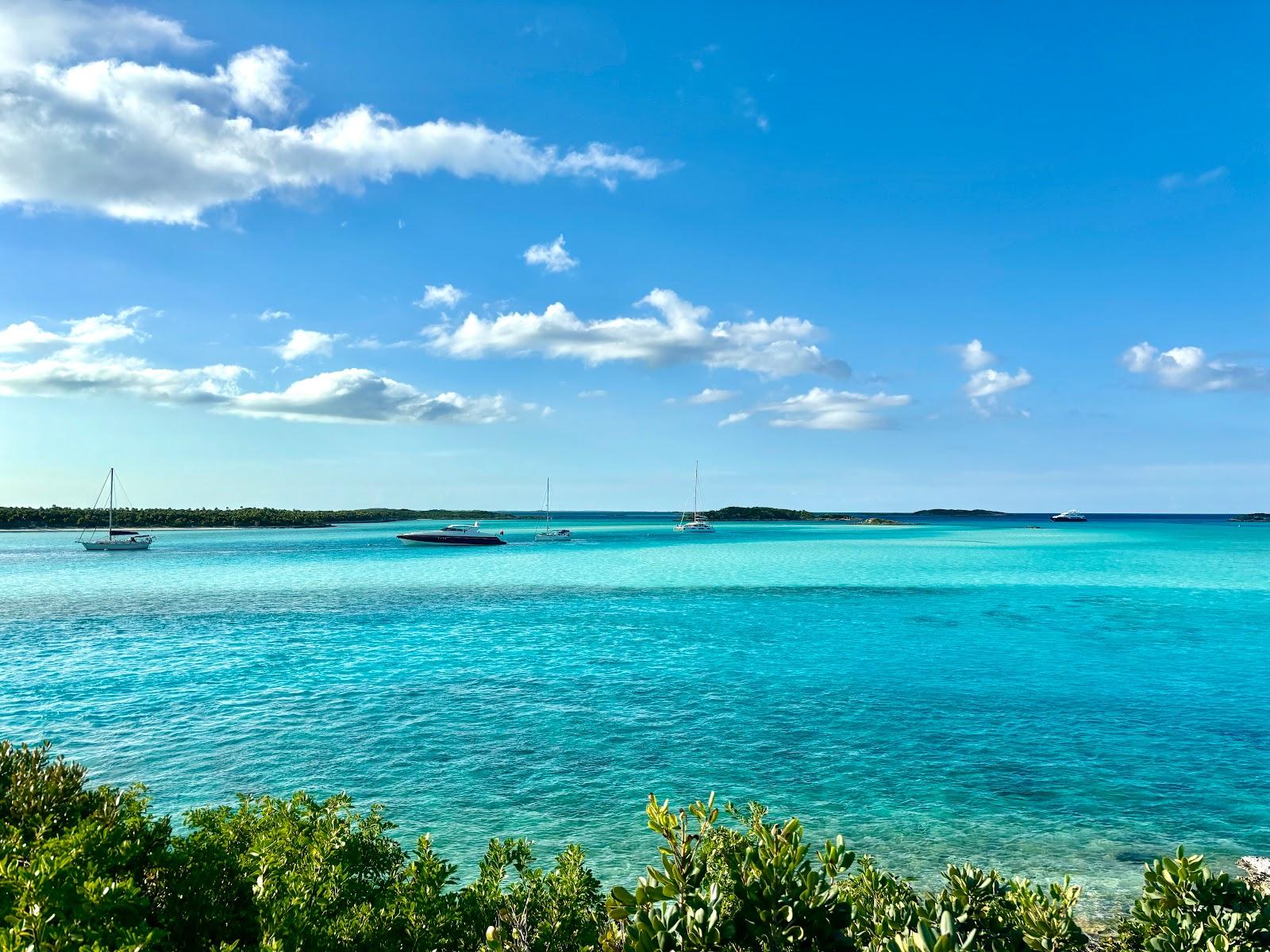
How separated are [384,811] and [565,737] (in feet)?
19.1

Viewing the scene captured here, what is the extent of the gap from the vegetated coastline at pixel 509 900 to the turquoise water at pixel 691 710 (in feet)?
19.9

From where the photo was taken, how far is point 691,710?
22.7 m

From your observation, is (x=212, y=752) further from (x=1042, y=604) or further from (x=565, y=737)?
(x=1042, y=604)

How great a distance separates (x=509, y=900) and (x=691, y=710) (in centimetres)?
1638

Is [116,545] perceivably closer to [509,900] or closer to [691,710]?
[691,710]

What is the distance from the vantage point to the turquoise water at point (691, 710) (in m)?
14.5

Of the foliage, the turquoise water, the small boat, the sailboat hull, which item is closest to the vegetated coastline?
the foliage

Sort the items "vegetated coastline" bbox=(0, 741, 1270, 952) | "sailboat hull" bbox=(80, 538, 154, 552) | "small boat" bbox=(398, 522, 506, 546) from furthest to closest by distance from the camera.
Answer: "small boat" bbox=(398, 522, 506, 546) → "sailboat hull" bbox=(80, 538, 154, 552) → "vegetated coastline" bbox=(0, 741, 1270, 952)

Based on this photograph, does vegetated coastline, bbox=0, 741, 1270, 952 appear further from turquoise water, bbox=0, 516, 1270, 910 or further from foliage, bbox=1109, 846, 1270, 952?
turquoise water, bbox=0, 516, 1270, 910

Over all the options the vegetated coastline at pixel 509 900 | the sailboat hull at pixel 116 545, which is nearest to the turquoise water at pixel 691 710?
the vegetated coastline at pixel 509 900

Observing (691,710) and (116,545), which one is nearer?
(691,710)

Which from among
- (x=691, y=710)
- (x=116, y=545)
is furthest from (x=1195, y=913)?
(x=116, y=545)

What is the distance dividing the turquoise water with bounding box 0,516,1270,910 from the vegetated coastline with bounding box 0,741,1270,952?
239 inches

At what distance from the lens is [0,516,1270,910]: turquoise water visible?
571 inches
